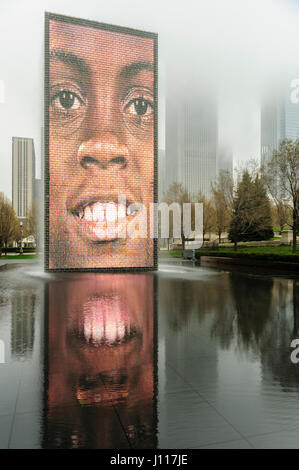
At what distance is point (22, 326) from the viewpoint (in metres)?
6.65

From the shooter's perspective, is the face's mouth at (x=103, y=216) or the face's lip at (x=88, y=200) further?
the face's mouth at (x=103, y=216)

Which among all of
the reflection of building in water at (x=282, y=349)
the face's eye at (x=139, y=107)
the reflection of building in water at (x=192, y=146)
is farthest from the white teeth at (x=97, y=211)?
the reflection of building in water at (x=192, y=146)

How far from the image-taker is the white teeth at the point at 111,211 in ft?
65.0

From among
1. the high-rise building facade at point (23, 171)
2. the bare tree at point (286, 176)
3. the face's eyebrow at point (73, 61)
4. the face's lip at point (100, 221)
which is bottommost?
the face's lip at point (100, 221)

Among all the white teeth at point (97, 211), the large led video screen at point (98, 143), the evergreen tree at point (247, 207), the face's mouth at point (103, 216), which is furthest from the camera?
the evergreen tree at point (247, 207)

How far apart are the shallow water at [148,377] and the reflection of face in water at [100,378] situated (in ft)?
0.04

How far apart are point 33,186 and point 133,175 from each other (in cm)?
10794

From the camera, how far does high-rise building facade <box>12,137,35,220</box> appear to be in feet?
331

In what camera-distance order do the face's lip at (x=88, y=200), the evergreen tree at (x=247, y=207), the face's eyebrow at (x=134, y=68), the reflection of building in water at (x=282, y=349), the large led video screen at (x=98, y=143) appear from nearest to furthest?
the reflection of building in water at (x=282, y=349), the large led video screen at (x=98, y=143), the face's lip at (x=88, y=200), the face's eyebrow at (x=134, y=68), the evergreen tree at (x=247, y=207)

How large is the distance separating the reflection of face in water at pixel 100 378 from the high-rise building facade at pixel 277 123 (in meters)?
24.7

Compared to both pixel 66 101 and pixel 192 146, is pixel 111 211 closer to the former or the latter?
pixel 66 101

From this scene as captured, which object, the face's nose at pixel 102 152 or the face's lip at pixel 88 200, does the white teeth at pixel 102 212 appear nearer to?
the face's lip at pixel 88 200

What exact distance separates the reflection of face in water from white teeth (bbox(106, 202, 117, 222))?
38.0 ft

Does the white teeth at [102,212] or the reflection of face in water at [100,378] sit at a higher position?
the white teeth at [102,212]
